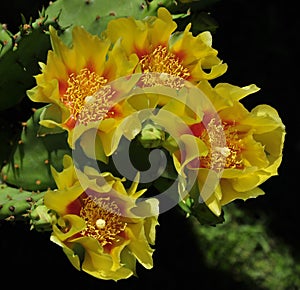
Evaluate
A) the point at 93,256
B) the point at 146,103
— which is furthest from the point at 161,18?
the point at 93,256

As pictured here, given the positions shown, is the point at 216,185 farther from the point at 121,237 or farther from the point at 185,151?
the point at 121,237

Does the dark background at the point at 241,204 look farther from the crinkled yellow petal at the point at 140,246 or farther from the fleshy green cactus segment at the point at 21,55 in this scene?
the crinkled yellow petal at the point at 140,246

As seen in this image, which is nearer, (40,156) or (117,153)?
(117,153)

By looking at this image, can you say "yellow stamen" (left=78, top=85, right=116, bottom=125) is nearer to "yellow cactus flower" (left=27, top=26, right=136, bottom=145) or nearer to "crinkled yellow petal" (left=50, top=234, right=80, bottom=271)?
"yellow cactus flower" (left=27, top=26, right=136, bottom=145)

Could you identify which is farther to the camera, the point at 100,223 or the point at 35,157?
the point at 35,157

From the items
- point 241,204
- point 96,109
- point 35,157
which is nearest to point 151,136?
point 96,109

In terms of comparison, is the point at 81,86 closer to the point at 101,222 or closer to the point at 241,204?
the point at 101,222

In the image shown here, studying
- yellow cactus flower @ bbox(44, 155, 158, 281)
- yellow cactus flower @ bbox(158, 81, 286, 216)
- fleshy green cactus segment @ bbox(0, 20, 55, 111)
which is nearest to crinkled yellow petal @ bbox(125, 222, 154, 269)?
yellow cactus flower @ bbox(44, 155, 158, 281)
